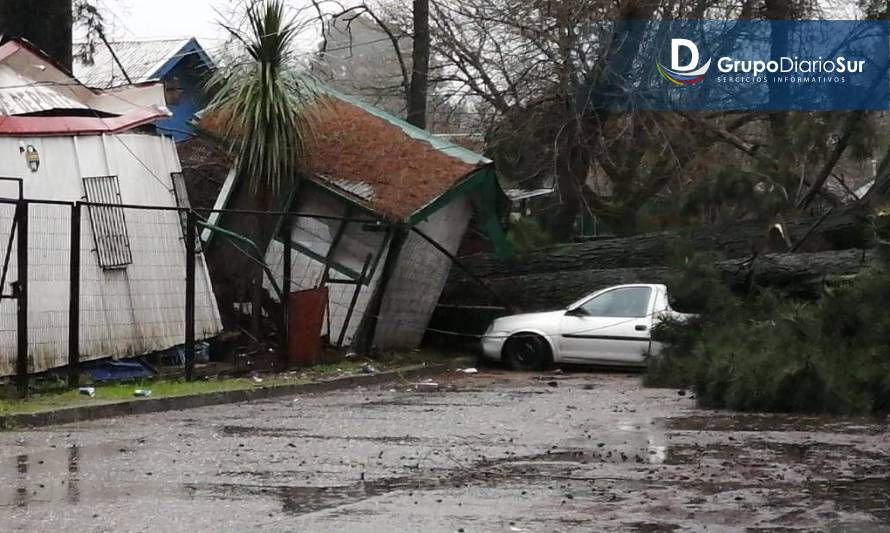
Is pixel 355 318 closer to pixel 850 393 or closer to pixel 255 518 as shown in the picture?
pixel 850 393

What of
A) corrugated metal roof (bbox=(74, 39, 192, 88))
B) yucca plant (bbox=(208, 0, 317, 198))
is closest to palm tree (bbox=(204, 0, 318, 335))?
yucca plant (bbox=(208, 0, 317, 198))

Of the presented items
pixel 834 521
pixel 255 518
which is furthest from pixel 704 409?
pixel 255 518

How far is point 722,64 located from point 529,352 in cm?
762

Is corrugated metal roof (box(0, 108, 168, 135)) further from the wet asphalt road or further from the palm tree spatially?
the wet asphalt road

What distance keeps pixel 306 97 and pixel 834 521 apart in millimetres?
13574

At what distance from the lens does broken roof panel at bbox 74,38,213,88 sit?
114ft

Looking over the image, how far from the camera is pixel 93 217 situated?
15.9 metres

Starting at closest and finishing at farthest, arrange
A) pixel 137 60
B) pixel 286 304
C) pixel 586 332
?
pixel 286 304 → pixel 586 332 → pixel 137 60

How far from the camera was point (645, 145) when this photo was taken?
25656 millimetres

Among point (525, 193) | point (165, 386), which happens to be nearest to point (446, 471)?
point (165, 386)

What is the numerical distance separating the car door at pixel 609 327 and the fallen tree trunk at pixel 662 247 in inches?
43.7

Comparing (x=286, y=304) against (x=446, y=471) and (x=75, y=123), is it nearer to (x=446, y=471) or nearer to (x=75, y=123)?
(x=75, y=123)

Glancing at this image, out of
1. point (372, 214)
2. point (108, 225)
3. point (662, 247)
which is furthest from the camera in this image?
point (662, 247)

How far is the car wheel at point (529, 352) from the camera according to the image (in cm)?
2098
